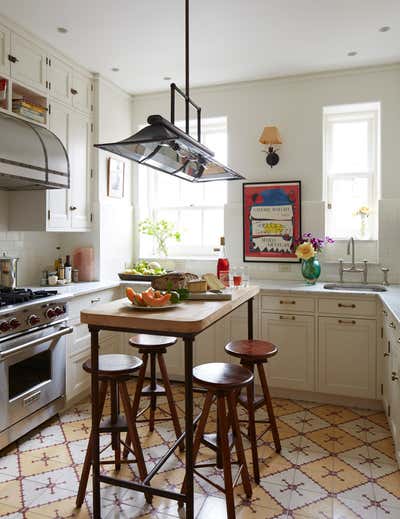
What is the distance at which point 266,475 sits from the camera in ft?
8.46

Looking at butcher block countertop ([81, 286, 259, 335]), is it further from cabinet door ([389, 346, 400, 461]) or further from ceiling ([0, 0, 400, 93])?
ceiling ([0, 0, 400, 93])

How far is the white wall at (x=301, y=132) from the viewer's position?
4059mm

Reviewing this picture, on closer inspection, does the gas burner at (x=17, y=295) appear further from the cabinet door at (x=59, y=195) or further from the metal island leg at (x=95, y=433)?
the metal island leg at (x=95, y=433)

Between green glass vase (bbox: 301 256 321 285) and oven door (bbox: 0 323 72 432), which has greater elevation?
green glass vase (bbox: 301 256 321 285)

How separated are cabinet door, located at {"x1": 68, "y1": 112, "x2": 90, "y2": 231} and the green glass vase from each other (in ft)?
6.92

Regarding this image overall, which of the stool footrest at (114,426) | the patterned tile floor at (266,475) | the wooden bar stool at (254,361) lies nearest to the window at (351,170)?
the patterned tile floor at (266,475)

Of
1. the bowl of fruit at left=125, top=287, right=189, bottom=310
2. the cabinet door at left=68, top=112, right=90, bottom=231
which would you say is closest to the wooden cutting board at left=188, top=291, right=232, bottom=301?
the bowl of fruit at left=125, top=287, right=189, bottom=310

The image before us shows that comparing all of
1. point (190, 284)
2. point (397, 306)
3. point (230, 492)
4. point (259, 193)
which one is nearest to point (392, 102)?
point (259, 193)

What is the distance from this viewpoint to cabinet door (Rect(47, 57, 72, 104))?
3.69 meters

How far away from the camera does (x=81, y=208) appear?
413 centimetres

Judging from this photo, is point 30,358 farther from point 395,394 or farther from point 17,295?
point 395,394

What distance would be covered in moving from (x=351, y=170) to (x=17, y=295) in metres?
3.28

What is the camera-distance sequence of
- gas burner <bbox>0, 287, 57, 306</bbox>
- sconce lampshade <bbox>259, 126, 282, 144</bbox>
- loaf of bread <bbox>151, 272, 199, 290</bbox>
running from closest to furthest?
loaf of bread <bbox>151, 272, 199, 290</bbox> → gas burner <bbox>0, 287, 57, 306</bbox> → sconce lampshade <bbox>259, 126, 282, 144</bbox>

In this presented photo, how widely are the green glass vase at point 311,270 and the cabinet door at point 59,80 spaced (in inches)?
103
